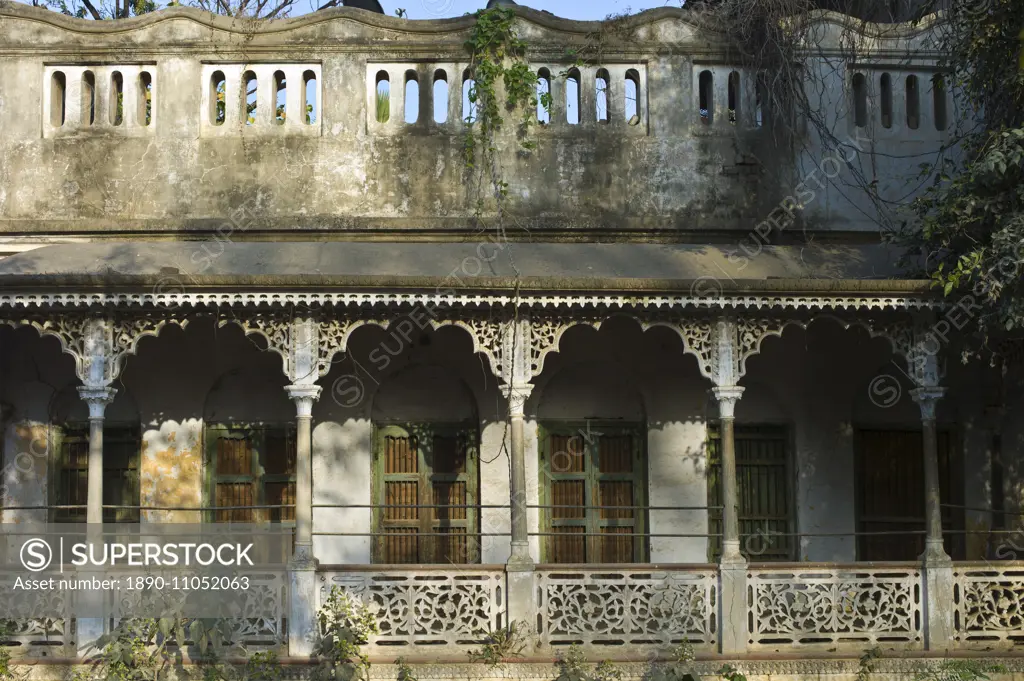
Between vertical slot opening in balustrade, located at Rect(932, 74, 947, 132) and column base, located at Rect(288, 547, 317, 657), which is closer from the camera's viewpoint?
column base, located at Rect(288, 547, 317, 657)

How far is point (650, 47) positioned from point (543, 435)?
4872 millimetres

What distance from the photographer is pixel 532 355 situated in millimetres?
12531

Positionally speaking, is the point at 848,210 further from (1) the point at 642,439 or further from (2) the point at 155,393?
(2) the point at 155,393

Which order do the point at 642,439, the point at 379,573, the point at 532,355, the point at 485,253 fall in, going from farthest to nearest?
the point at 642,439 < the point at 485,253 < the point at 532,355 < the point at 379,573

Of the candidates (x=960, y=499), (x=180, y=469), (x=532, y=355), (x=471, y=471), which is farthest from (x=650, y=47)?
(x=180, y=469)

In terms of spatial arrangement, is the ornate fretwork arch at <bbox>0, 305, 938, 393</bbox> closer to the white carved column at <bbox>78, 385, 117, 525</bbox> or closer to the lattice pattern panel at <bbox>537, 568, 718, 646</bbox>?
the white carved column at <bbox>78, 385, 117, 525</bbox>

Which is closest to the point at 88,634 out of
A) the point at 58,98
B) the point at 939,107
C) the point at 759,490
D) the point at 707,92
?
the point at 58,98

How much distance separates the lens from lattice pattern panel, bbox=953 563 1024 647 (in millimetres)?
11938

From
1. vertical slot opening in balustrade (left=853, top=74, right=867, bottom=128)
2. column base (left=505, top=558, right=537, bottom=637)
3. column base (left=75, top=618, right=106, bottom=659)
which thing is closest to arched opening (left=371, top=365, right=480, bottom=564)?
column base (left=505, top=558, right=537, bottom=637)

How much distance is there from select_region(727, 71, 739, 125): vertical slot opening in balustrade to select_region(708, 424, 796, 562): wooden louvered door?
149 inches

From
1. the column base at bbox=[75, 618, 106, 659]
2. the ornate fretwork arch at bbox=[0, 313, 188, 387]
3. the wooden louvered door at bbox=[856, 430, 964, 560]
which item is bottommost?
the column base at bbox=[75, 618, 106, 659]

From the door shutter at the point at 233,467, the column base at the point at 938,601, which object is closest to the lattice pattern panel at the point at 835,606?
the column base at the point at 938,601

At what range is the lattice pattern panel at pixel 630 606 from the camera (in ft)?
38.5

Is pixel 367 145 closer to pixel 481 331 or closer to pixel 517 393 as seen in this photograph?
pixel 481 331
